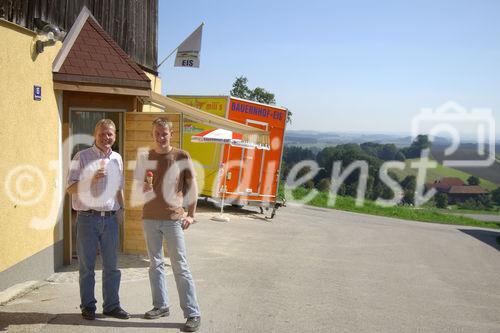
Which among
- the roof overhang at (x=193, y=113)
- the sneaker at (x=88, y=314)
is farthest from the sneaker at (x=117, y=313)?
the roof overhang at (x=193, y=113)

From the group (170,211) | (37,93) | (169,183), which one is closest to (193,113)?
(37,93)

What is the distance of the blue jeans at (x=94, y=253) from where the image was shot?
16.8 ft

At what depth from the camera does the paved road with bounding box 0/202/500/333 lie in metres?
5.44

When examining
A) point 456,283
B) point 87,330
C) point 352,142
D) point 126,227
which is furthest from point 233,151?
point 352,142

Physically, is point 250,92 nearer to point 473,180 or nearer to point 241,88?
point 241,88

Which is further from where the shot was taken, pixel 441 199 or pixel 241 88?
pixel 441 199

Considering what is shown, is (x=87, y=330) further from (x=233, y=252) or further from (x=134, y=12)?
(x=134, y=12)

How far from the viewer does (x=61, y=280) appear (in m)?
6.85

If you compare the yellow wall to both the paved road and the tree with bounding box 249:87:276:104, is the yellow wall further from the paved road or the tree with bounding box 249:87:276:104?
the tree with bounding box 249:87:276:104

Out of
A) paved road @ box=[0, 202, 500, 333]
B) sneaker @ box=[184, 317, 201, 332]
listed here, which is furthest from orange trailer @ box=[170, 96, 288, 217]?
sneaker @ box=[184, 317, 201, 332]

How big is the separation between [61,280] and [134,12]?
703cm

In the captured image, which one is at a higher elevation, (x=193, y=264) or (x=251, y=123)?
(x=251, y=123)

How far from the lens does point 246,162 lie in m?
15.8

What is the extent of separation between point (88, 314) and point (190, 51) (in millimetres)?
9145
